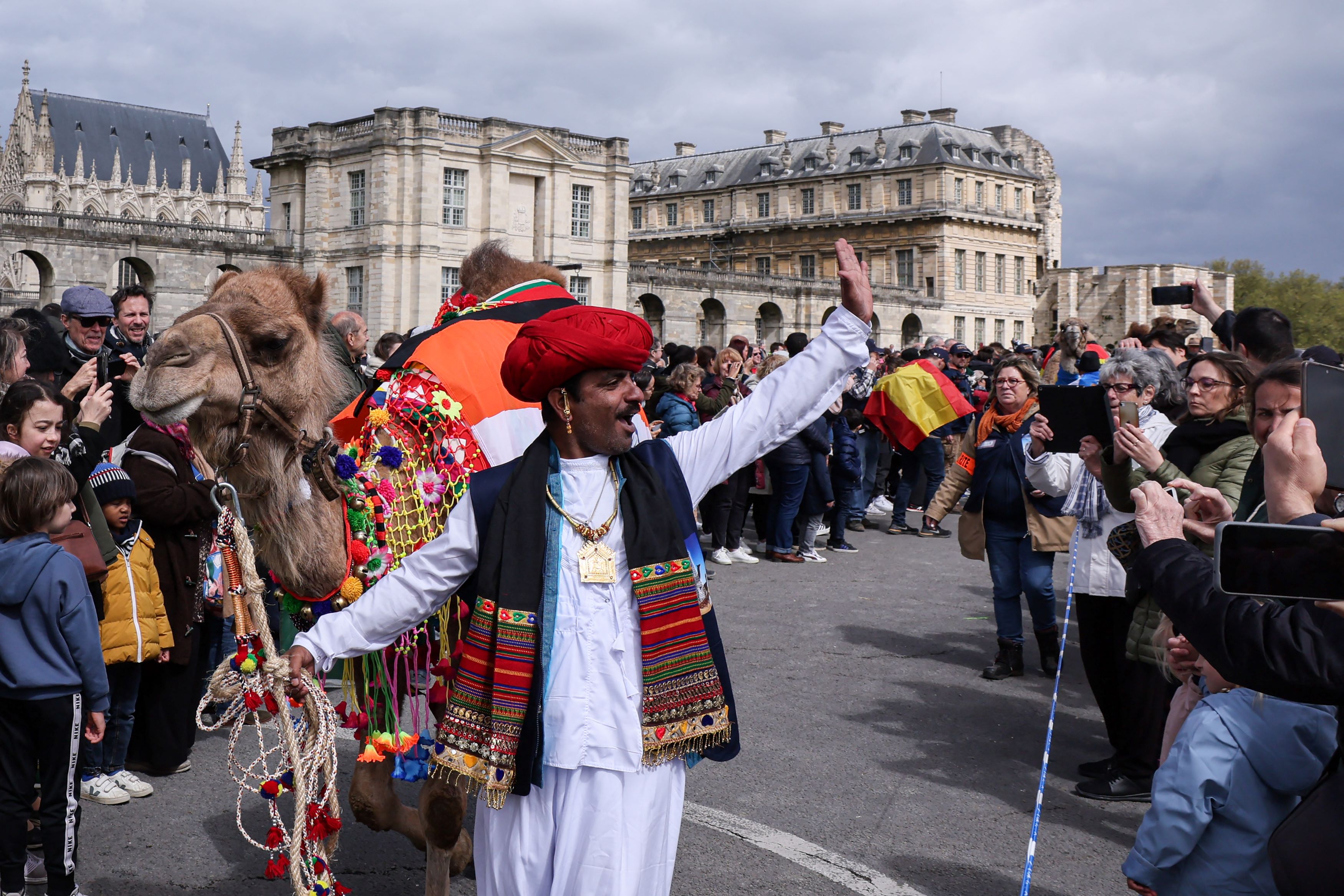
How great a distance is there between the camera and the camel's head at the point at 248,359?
11.7ft

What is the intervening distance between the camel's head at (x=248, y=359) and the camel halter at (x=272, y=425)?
18 millimetres

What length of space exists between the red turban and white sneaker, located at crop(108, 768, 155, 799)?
12.5 feet

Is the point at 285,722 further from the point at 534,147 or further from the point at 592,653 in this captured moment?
the point at 534,147

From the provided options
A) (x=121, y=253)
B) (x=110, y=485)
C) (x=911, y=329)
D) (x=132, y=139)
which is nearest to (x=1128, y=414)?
(x=110, y=485)

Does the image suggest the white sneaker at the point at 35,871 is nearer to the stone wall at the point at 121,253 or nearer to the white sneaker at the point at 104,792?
the white sneaker at the point at 104,792

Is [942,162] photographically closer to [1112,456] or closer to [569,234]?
[569,234]

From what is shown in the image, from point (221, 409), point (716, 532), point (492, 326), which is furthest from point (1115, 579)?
point (716, 532)

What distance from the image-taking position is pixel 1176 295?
7.81 m

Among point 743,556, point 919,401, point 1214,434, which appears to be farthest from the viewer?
point 919,401

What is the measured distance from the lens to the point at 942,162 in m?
70.3

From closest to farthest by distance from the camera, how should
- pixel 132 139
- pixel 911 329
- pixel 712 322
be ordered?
pixel 712 322 → pixel 911 329 → pixel 132 139

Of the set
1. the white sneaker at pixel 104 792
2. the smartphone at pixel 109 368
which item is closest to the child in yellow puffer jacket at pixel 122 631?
the white sneaker at pixel 104 792

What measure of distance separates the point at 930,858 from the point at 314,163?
50738 millimetres

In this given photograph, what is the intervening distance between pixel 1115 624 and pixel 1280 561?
15.3 feet
